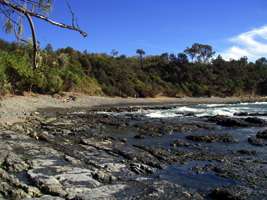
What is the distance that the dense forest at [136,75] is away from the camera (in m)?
57.5

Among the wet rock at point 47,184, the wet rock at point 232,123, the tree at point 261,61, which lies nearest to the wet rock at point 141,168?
the wet rock at point 47,184

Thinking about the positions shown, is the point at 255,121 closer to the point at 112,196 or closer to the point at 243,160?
the point at 243,160

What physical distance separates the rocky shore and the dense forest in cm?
3068

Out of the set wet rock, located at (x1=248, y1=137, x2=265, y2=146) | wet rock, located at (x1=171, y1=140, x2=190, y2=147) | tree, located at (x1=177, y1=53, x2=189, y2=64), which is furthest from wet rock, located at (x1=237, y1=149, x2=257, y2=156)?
tree, located at (x1=177, y1=53, x2=189, y2=64)

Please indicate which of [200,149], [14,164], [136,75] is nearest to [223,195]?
[14,164]

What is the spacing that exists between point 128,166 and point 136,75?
3110 inches

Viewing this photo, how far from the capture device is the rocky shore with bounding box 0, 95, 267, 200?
13211 millimetres

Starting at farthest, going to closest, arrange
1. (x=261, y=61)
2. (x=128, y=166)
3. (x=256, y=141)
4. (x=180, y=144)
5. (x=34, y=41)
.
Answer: (x=261, y=61)
(x=256, y=141)
(x=180, y=144)
(x=128, y=166)
(x=34, y=41)

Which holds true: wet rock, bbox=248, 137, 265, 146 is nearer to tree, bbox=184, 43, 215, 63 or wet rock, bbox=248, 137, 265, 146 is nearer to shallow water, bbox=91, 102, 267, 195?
shallow water, bbox=91, 102, 267, 195

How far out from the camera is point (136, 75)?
313 ft

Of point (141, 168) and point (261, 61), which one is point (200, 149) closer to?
point (141, 168)

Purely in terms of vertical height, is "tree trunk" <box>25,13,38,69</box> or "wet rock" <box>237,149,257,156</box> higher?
"tree trunk" <box>25,13,38,69</box>

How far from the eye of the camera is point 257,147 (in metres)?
23.3

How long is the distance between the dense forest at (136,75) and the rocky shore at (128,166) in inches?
1208
